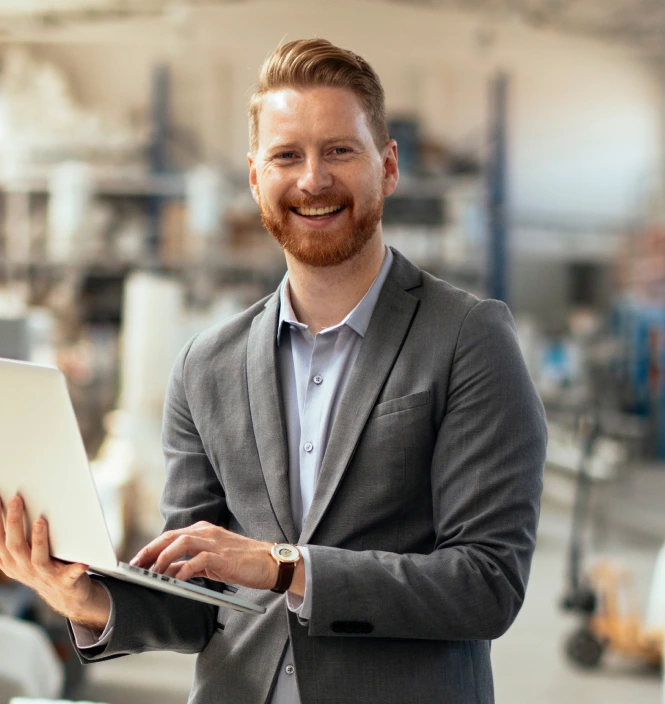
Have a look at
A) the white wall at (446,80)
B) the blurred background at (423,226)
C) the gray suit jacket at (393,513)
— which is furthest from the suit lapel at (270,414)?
the white wall at (446,80)

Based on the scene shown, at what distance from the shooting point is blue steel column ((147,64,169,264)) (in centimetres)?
795

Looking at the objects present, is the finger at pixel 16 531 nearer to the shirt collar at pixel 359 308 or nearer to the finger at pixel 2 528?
the finger at pixel 2 528

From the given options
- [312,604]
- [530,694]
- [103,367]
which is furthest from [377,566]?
[103,367]

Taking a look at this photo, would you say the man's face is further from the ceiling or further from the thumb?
the ceiling

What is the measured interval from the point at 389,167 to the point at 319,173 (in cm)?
15

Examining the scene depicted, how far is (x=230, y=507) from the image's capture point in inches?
45.4

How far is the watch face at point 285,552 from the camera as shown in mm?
984

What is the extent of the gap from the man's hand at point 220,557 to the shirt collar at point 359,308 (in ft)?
1.02

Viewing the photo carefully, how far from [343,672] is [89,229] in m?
7.08

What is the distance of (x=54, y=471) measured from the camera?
3.10ft

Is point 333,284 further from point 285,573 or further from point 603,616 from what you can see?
point 603,616

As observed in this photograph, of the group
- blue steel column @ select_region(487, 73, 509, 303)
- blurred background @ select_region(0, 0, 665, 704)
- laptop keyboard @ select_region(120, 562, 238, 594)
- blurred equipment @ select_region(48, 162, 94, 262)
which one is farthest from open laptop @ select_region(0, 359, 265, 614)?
blue steel column @ select_region(487, 73, 509, 303)

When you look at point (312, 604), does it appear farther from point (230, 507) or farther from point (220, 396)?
point (220, 396)

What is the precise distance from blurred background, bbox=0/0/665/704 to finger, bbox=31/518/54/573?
7.10ft
